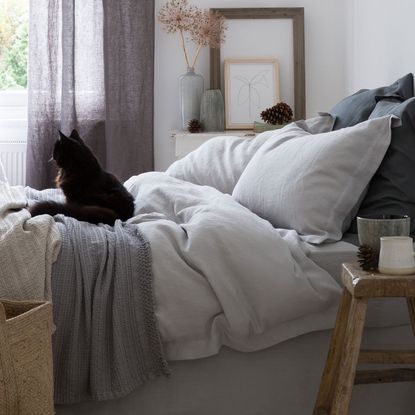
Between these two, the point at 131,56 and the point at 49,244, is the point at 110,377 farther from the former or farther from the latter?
the point at 131,56

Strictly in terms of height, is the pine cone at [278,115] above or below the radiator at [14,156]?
above

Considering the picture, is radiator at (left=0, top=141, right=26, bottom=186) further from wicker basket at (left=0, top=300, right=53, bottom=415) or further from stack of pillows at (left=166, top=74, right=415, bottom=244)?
wicker basket at (left=0, top=300, right=53, bottom=415)

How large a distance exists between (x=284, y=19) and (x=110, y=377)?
132 inches

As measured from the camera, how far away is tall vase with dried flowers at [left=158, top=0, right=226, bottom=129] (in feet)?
15.4

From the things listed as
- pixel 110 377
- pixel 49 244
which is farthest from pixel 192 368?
pixel 49 244

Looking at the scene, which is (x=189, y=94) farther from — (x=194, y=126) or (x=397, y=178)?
(x=397, y=178)

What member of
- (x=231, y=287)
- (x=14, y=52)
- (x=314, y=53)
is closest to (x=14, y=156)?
(x=14, y=52)

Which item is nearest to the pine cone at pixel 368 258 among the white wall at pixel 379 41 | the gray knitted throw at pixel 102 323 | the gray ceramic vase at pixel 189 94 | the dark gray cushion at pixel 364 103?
the gray knitted throw at pixel 102 323

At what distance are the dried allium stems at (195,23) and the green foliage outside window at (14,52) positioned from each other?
3.23 ft

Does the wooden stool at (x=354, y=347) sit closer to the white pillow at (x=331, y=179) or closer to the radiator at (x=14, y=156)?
the white pillow at (x=331, y=179)

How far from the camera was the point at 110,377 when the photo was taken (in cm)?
195

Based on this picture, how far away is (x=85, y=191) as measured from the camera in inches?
98.0

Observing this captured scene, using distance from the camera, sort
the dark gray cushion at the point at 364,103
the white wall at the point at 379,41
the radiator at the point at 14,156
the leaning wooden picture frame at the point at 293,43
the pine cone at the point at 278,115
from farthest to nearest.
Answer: the radiator at the point at 14,156, the leaning wooden picture frame at the point at 293,43, the pine cone at the point at 278,115, the white wall at the point at 379,41, the dark gray cushion at the point at 364,103

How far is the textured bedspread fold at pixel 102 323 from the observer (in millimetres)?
1936
